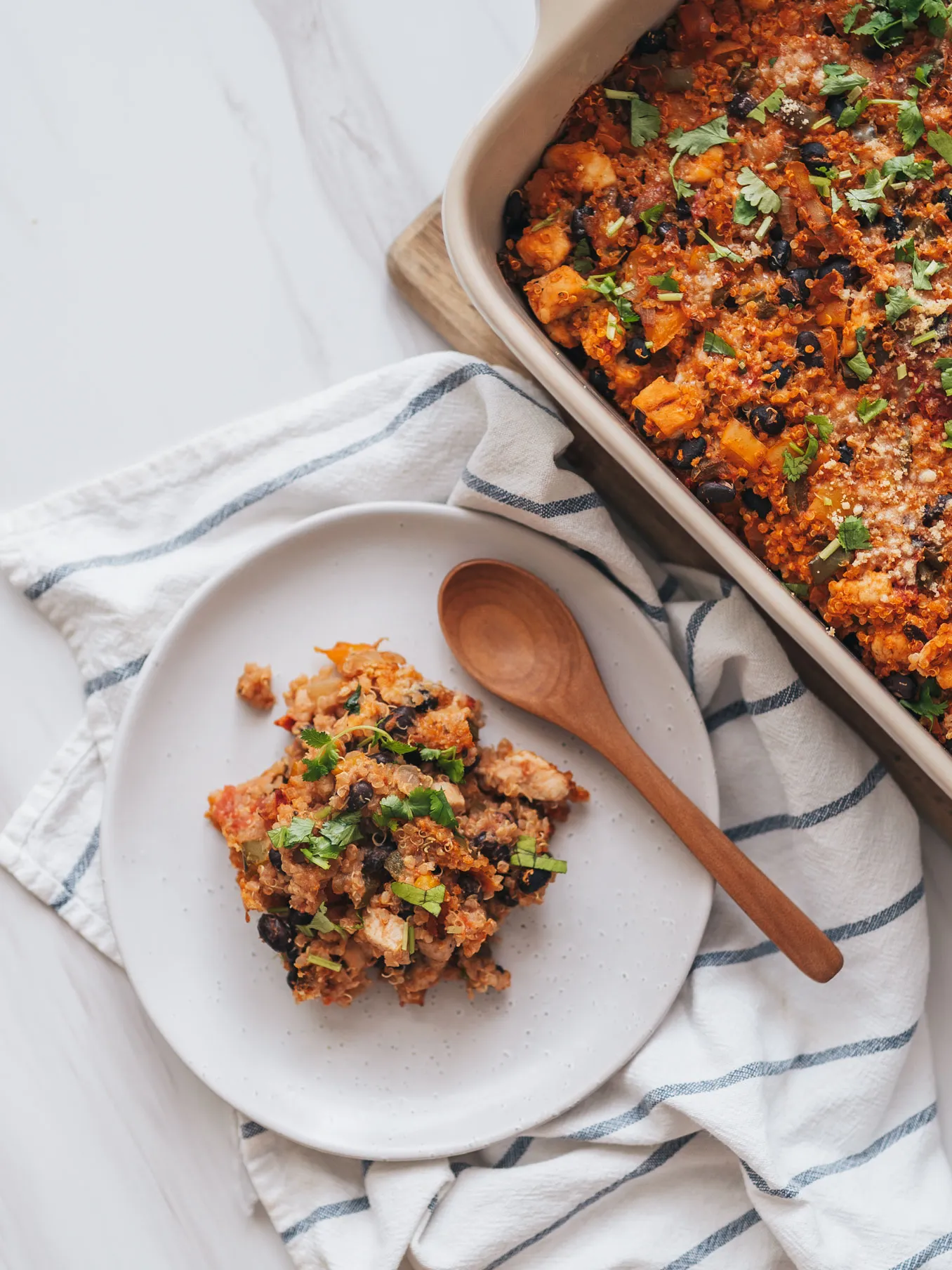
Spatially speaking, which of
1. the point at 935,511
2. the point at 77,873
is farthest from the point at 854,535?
the point at 77,873

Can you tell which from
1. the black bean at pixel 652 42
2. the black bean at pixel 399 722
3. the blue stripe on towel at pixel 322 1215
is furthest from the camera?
the blue stripe on towel at pixel 322 1215

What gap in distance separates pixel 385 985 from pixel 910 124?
1961mm

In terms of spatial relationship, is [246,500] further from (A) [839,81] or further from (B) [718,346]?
(A) [839,81]

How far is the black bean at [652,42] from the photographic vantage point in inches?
78.0

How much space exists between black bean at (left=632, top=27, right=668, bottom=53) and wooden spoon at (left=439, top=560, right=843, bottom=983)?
1010 mm

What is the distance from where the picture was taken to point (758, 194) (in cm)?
193

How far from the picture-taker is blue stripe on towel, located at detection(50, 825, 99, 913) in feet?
7.93

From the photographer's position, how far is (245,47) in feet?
8.09

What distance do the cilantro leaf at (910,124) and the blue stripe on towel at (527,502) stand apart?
0.84 metres

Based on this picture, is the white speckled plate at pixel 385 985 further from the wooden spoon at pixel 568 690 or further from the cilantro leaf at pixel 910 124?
the cilantro leaf at pixel 910 124

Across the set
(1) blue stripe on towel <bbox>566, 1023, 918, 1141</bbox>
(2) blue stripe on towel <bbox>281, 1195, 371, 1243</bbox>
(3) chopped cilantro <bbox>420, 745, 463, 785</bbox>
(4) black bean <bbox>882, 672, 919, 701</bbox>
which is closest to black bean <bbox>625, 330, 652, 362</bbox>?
(4) black bean <bbox>882, 672, 919, 701</bbox>

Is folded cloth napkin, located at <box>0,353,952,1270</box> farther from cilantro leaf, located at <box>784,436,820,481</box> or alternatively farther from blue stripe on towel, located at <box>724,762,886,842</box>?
cilantro leaf, located at <box>784,436,820,481</box>

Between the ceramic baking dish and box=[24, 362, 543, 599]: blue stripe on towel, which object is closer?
the ceramic baking dish

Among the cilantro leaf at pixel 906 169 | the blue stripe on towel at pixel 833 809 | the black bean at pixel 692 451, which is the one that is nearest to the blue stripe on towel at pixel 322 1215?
the blue stripe on towel at pixel 833 809
